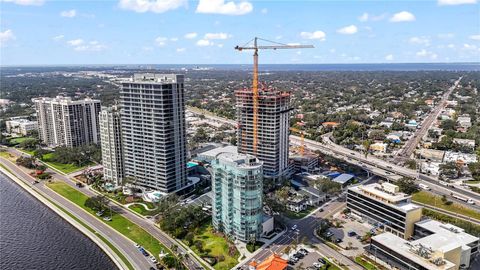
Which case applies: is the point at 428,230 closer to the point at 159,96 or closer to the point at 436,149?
the point at 159,96

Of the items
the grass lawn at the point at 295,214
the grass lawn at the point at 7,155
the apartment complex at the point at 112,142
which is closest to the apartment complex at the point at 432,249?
the grass lawn at the point at 295,214

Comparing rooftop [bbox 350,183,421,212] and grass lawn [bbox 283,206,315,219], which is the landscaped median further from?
rooftop [bbox 350,183,421,212]

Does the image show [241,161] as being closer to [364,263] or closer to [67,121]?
[364,263]

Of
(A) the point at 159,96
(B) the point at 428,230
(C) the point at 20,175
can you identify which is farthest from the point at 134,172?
(B) the point at 428,230

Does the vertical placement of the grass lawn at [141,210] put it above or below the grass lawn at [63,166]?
below

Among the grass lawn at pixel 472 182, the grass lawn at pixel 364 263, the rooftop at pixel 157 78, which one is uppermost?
the rooftop at pixel 157 78

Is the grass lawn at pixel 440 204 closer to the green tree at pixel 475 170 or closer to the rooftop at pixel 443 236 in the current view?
the rooftop at pixel 443 236

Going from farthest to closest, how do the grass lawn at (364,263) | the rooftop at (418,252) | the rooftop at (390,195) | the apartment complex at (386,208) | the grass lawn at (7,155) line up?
the grass lawn at (7,155)
the rooftop at (390,195)
the apartment complex at (386,208)
the grass lawn at (364,263)
the rooftop at (418,252)

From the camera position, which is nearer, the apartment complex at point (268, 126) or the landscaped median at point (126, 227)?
the landscaped median at point (126, 227)

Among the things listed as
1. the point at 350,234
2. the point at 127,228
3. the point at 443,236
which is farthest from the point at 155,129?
the point at 443,236
